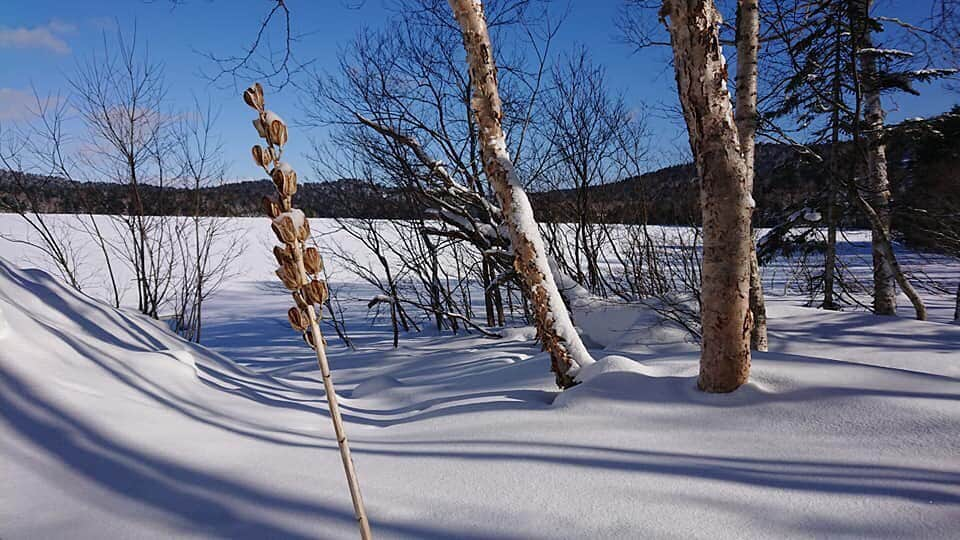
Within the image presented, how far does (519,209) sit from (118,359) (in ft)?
→ 7.18

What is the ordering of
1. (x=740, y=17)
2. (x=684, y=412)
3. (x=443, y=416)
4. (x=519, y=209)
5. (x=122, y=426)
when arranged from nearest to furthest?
(x=122, y=426), (x=684, y=412), (x=443, y=416), (x=519, y=209), (x=740, y=17)

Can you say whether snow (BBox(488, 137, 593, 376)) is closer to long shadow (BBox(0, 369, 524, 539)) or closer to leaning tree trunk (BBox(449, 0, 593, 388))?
leaning tree trunk (BBox(449, 0, 593, 388))

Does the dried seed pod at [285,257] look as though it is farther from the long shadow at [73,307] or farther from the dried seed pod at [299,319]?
the long shadow at [73,307]

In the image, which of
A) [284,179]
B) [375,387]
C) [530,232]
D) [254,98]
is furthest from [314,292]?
[375,387]

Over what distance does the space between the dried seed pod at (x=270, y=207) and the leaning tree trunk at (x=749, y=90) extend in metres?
3.66

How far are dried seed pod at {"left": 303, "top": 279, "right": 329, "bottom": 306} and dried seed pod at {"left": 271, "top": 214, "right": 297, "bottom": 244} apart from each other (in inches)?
2.5

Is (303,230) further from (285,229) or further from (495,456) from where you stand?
(495,456)

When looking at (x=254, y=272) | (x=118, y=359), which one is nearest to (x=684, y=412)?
(x=118, y=359)

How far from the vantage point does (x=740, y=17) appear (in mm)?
3590

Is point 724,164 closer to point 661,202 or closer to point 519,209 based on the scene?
point 519,209

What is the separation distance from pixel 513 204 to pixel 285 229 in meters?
2.11

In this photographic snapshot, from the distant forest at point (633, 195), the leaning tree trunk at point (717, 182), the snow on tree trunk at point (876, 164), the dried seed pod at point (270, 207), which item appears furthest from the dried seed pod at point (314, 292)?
the snow on tree trunk at point (876, 164)

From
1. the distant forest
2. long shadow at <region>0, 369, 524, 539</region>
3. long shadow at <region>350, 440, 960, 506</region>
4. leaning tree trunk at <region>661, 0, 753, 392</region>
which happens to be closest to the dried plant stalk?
long shadow at <region>0, 369, 524, 539</region>

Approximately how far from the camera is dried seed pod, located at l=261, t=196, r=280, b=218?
0.62m
